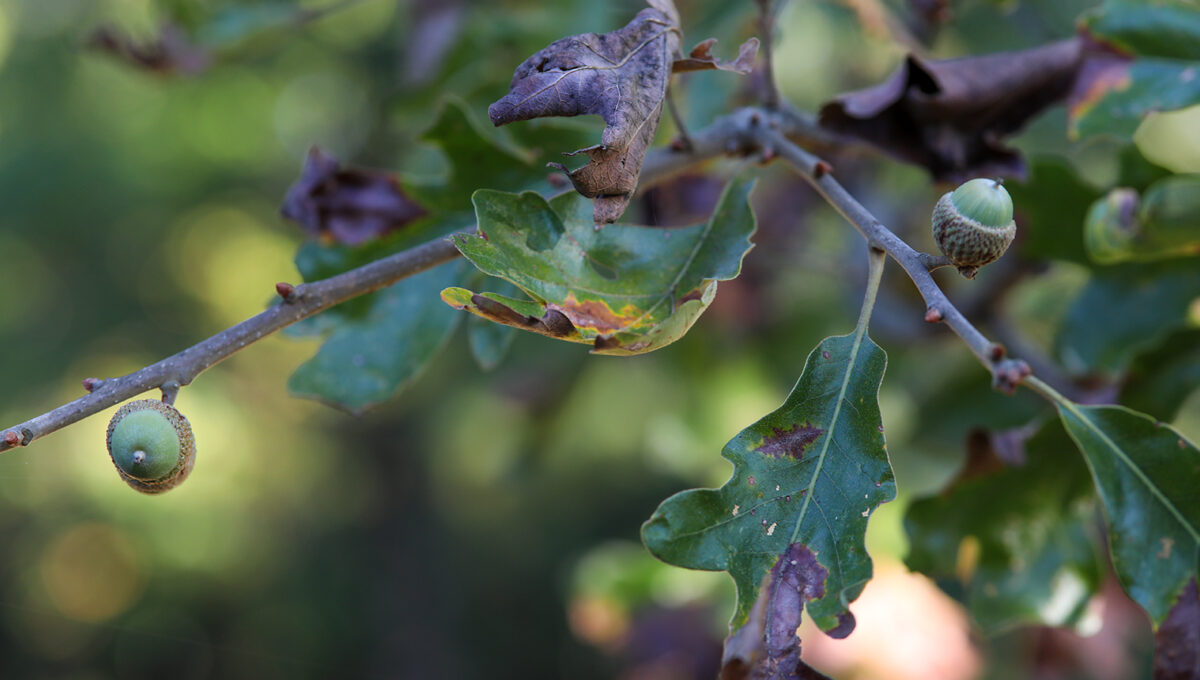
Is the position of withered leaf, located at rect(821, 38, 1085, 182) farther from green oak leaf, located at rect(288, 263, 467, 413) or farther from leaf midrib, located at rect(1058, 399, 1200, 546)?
green oak leaf, located at rect(288, 263, 467, 413)

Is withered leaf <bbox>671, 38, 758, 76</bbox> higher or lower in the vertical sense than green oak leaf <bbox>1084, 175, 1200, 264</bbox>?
higher

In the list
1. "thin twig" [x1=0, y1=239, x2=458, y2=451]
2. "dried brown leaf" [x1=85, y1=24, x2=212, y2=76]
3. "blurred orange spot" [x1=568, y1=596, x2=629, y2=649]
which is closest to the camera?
"thin twig" [x1=0, y1=239, x2=458, y2=451]

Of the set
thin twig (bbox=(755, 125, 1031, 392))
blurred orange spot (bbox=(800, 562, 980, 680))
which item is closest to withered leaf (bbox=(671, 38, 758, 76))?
thin twig (bbox=(755, 125, 1031, 392))

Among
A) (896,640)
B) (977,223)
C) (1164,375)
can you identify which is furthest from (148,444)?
(896,640)

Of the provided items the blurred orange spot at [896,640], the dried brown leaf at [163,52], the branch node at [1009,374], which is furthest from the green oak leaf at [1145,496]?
the dried brown leaf at [163,52]

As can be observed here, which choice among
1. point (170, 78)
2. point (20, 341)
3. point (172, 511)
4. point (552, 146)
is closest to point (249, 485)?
point (172, 511)

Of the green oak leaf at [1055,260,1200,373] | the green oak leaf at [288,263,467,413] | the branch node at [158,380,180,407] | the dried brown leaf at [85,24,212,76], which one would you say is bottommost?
the green oak leaf at [1055,260,1200,373]

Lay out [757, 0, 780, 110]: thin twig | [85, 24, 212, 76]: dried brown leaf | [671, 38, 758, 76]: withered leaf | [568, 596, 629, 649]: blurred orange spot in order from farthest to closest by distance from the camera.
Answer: [568, 596, 629, 649]: blurred orange spot < [85, 24, 212, 76]: dried brown leaf < [757, 0, 780, 110]: thin twig < [671, 38, 758, 76]: withered leaf
